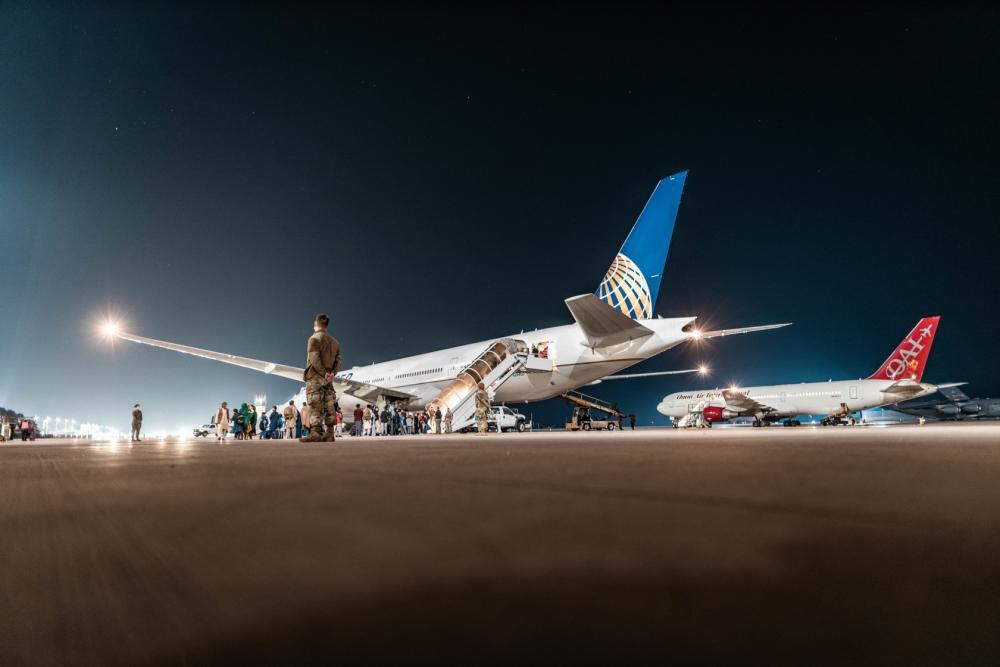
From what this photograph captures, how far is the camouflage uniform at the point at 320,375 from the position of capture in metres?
6.14

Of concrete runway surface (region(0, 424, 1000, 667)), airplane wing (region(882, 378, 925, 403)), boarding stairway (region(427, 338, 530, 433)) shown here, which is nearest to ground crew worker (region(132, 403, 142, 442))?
boarding stairway (region(427, 338, 530, 433))

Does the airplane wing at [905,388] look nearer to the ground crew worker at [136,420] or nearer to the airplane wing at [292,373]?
the airplane wing at [292,373]

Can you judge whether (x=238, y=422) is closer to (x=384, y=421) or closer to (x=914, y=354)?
(x=384, y=421)

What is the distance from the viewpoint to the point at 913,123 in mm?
51031

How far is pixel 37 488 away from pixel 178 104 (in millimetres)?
53193

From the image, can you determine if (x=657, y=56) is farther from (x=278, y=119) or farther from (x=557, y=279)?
(x=278, y=119)

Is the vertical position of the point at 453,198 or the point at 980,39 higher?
the point at 980,39

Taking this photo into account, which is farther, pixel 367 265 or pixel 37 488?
pixel 367 265

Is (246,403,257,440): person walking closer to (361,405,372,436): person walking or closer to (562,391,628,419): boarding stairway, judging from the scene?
(361,405,372,436): person walking

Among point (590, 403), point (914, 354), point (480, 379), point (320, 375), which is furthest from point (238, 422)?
point (914, 354)

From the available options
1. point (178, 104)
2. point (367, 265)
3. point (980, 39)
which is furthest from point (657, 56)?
point (178, 104)

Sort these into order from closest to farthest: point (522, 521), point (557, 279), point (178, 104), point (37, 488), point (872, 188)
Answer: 1. point (522, 521)
2. point (37, 488)
3. point (178, 104)
4. point (872, 188)
5. point (557, 279)

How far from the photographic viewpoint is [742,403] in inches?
1017

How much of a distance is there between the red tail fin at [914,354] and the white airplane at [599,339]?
55.0ft
